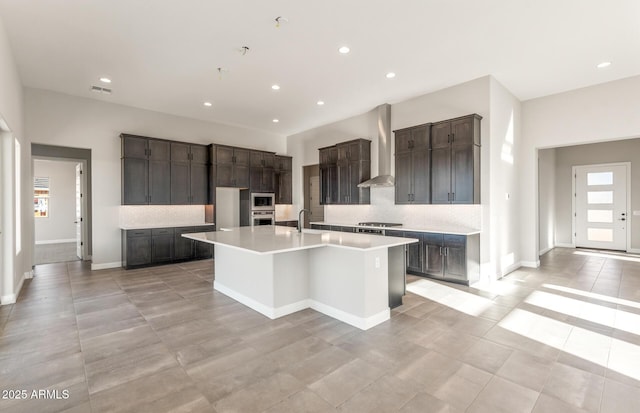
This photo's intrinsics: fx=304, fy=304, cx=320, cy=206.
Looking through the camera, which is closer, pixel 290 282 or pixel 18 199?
pixel 290 282

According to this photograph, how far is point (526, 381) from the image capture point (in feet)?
7.50

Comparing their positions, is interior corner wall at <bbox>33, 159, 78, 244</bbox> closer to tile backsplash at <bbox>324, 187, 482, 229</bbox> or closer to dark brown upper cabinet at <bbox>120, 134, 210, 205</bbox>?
dark brown upper cabinet at <bbox>120, 134, 210, 205</bbox>

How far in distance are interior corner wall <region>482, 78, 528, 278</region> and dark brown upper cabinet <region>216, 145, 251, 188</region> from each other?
5.64 metres

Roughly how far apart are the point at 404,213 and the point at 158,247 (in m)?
5.28

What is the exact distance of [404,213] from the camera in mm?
6320

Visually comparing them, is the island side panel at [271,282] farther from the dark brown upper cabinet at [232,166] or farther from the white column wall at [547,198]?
the white column wall at [547,198]

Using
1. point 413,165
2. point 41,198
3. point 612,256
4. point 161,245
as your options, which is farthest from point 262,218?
point 612,256

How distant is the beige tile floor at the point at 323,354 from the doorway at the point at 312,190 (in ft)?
16.6

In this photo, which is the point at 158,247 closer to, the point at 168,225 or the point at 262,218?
the point at 168,225

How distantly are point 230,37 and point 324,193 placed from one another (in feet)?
14.4

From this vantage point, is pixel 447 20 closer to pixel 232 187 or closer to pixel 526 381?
pixel 526 381

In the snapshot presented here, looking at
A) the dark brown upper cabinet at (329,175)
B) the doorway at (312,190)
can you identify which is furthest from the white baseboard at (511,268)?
the doorway at (312,190)

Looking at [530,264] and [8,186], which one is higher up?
[8,186]

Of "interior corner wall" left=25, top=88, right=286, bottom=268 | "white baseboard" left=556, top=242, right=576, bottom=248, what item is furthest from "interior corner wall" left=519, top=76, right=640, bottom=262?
"interior corner wall" left=25, top=88, right=286, bottom=268
